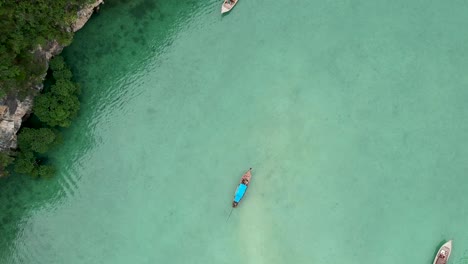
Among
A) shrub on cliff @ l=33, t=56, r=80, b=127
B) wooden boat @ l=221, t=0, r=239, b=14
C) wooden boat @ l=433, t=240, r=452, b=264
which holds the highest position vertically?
wooden boat @ l=221, t=0, r=239, b=14

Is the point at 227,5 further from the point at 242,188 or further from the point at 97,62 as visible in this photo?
the point at 242,188

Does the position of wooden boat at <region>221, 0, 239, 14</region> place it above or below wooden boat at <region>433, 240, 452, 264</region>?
above

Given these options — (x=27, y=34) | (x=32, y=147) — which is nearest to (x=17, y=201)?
(x=32, y=147)

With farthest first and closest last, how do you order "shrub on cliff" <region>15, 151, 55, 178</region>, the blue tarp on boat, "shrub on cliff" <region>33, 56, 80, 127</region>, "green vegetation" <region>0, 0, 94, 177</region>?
1. the blue tarp on boat
2. "shrub on cliff" <region>15, 151, 55, 178</region>
3. "shrub on cliff" <region>33, 56, 80, 127</region>
4. "green vegetation" <region>0, 0, 94, 177</region>

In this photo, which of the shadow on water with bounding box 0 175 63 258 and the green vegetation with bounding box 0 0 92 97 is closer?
the green vegetation with bounding box 0 0 92 97

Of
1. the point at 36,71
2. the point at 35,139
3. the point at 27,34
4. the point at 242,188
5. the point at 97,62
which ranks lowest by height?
the point at 35,139

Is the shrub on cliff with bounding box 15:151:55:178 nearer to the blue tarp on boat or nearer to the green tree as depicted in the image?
the green tree

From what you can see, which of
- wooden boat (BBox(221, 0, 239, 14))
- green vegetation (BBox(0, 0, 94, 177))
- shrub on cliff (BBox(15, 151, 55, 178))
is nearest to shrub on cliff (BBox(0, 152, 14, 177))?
green vegetation (BBox(0, 0, 94, 177))
